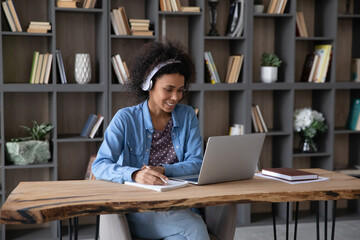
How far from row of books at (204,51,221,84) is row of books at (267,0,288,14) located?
66cm

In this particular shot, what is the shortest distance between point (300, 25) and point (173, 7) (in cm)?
118

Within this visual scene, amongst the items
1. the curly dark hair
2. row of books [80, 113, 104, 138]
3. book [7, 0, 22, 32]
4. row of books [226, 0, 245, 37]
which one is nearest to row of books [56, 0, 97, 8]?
book [7, 0, 22, 32]

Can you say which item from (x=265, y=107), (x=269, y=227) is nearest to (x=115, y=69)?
(x=265, y=107)

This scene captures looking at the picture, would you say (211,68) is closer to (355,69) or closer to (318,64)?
(318,64)

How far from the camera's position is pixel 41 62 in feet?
12.7

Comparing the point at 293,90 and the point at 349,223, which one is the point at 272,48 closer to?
the point at 293,90

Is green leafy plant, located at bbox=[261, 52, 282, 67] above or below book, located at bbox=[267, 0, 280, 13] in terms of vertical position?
below

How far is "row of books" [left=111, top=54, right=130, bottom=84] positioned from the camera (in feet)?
13.2

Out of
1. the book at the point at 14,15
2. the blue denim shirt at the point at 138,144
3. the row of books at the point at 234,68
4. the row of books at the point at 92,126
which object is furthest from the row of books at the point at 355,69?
the book at the point at 14,15

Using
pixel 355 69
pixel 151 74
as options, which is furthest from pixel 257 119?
pixel 151 74

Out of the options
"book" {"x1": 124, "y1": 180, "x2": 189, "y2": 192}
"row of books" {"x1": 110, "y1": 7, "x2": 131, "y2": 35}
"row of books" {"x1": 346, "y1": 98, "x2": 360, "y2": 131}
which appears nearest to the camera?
"book" {"x1": 124, "y1": 180, "x2": 189, "y2": 192}

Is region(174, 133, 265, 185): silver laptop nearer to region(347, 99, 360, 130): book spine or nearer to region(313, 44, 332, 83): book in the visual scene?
region(313, 44, 332, 83): book

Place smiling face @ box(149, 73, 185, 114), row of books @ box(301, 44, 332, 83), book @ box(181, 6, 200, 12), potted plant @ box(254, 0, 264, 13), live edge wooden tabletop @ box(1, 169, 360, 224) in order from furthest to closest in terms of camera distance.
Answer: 1. row of books @ box(301, 44, 332, 83)
2. potted plant @ box(254, 0, 264, 13)
3. book @ box(181, 6, 200, 12)
4. smiling face @ box(149, 73, 185, 114)
5. live edge wooden tabletop @ box(1, 169, 360, 224)

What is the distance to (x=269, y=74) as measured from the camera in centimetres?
431
